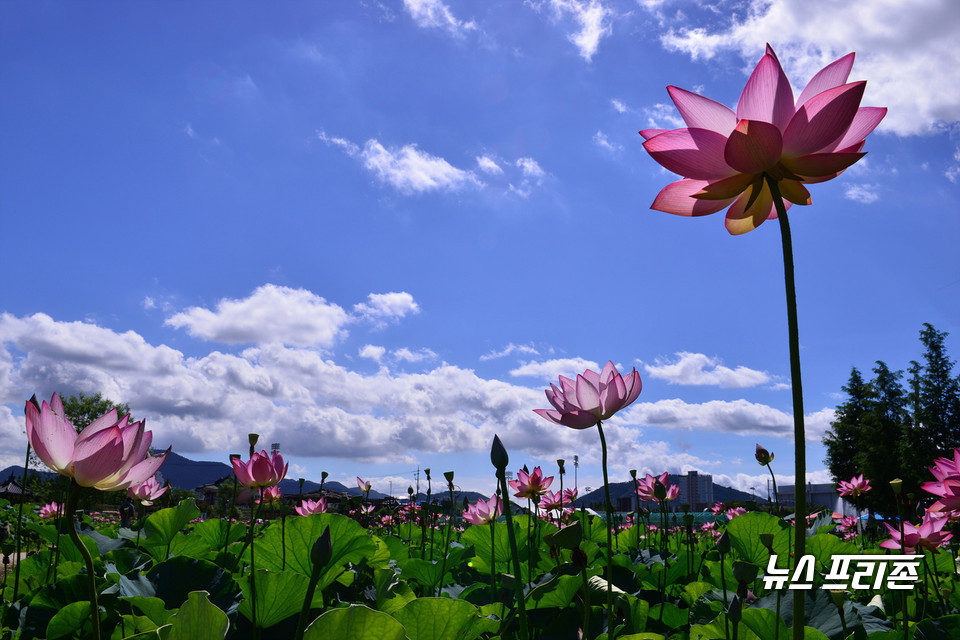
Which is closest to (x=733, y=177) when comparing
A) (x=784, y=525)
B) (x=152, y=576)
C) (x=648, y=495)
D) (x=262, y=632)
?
(x=262, y=632)

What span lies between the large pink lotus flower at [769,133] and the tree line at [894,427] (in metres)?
34.6

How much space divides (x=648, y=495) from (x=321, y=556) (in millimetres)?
3349

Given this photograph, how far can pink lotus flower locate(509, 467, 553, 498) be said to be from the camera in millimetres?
2887

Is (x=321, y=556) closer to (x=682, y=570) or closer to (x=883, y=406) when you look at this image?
(x=682, y=570)

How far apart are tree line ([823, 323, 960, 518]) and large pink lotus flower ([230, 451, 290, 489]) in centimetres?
3448

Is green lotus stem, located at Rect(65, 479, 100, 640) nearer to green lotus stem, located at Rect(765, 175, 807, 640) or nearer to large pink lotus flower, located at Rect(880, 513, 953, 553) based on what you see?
green lotus stem, located at Rect(765, 175, 807, 640)

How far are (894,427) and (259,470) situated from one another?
135 feet

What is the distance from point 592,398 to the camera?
1.49 m

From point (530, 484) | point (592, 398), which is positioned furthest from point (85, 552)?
point (530, 484)

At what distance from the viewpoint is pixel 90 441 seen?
38.5 inches

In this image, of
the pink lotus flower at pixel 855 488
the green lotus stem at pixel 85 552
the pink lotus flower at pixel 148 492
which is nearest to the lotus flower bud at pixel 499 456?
the green lotus stem at pixel 85 552

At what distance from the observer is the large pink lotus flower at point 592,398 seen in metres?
1.46

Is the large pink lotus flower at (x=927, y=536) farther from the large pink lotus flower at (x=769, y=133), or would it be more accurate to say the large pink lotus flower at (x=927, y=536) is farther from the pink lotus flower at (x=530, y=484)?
the large pink lotus flower at (x=769, y=133)

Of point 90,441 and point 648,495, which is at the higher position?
point 90,441
